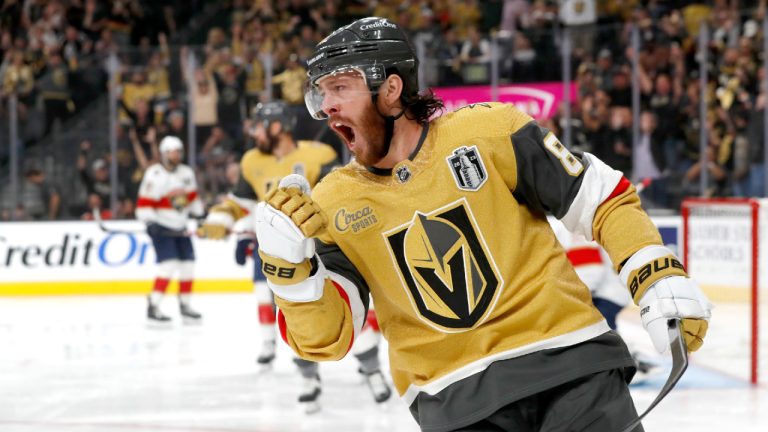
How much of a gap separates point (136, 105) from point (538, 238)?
28.1ft

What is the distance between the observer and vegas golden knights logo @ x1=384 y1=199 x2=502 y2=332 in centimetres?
186

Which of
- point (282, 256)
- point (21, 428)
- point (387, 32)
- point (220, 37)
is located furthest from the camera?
point (220, 37)

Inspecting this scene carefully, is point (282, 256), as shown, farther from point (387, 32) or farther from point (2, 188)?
point (2, 188)

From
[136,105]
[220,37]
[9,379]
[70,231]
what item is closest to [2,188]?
[70,231]

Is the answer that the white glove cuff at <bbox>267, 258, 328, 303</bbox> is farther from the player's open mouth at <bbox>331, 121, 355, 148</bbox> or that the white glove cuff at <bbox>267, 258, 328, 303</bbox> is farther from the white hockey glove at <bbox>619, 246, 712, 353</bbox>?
the white hockey glove at <bbox>619, 246, 712, 353</bbox>

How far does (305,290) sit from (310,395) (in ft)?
11.2

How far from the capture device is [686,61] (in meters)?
9.78

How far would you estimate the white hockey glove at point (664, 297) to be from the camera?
1719 mm

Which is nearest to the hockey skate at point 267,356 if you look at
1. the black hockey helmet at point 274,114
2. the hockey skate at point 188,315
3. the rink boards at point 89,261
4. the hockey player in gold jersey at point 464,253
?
the black hockey helmet at point 274,114

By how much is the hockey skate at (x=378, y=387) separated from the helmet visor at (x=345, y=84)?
336 centimetres

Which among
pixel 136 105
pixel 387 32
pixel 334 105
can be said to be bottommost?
pixel 136 105

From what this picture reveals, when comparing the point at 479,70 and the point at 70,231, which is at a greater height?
the point at 479,70

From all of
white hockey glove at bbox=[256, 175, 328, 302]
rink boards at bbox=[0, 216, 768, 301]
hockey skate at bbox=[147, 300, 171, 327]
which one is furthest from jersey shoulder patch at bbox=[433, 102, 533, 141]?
rink boards at bbox=[0, 216, 768, 301]

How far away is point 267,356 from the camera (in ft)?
20.8
